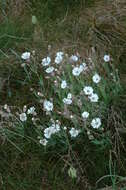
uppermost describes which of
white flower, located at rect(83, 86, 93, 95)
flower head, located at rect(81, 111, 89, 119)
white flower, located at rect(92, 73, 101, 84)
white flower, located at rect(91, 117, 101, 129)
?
white flower, located at rect(92, 73, 101, 84)

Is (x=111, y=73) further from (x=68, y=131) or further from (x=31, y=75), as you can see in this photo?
(x=31, y=75)

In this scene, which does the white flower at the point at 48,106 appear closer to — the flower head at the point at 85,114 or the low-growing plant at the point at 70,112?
the low-growing plant at the point at 70,112

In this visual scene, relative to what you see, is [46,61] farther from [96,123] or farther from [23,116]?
[96,123]

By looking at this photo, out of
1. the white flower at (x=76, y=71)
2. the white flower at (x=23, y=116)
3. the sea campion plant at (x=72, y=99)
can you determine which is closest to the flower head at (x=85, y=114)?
the sea campion plant at (x=72, y=99)

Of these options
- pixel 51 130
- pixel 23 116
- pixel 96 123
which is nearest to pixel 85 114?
pixel 96 123

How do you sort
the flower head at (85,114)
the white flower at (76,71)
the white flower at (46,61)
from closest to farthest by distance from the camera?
the flower head at (85,114)
the white flower at (76,71)
the white flower at (46,61)

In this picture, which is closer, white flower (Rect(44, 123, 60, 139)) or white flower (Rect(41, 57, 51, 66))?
white flower (Rect(44, 123, 60, 139))

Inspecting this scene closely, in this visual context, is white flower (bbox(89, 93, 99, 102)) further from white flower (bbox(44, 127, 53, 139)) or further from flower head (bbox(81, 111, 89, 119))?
white flower (bbox(44, 127, 53, 139))

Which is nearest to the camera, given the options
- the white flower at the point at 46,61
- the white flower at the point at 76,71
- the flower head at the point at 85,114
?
the flower head at the point at 85,114

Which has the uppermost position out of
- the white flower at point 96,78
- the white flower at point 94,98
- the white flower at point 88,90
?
the white flower at point 96,78

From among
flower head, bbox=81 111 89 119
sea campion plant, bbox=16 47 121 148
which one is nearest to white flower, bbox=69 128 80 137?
sea campion plant, bbox=16 47 121 148

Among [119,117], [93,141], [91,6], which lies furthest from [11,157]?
[91,6]
